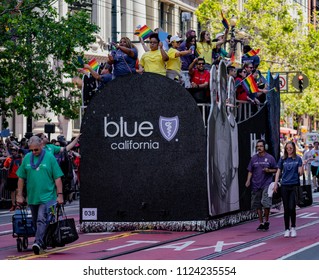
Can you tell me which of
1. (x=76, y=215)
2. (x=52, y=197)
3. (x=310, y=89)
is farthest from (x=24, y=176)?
(x=310, y=89)

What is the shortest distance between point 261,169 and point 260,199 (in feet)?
1.91

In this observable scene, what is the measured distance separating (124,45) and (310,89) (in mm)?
53751

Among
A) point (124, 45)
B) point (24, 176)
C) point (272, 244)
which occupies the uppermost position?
point (124, 45)

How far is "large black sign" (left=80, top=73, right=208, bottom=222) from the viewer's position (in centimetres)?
1983

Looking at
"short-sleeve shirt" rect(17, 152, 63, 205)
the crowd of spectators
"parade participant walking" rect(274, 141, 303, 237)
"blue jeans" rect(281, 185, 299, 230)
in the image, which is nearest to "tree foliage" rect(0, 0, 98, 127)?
the crowd of spectators

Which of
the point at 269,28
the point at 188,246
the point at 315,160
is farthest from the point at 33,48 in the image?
the point at 269,28

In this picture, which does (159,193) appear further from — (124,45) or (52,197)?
(52,197)

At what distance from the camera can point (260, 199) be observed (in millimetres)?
20531

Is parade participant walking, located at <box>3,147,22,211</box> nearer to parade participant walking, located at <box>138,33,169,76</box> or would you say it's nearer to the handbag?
parade participant walking, located at <box>138,33,169,76</box>

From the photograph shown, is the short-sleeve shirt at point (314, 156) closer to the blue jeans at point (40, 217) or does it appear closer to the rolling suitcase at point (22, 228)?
the rolling suitcase at point (22, 228)

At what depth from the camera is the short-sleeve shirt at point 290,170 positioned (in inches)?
744

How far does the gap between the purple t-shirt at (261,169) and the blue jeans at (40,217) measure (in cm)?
573
